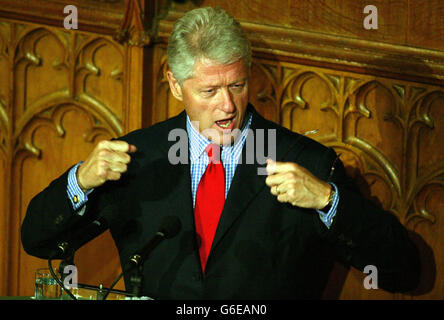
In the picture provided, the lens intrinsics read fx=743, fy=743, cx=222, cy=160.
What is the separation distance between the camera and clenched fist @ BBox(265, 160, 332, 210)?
2.89 metres

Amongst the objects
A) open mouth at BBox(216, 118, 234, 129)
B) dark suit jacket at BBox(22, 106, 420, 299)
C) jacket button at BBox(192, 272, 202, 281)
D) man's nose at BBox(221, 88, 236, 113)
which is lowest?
jacket button at BBox(192, 272, 202, 281)

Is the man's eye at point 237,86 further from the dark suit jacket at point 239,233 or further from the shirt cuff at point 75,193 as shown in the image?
the shirt cuff at point 75,193

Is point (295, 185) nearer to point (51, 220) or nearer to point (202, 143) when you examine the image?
point (202, 143)

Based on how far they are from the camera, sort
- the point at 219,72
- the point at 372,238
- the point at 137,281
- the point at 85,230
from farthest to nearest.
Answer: the point at 219,72 → the point at 372,238 → the point at 85,230 → the point at 137,281

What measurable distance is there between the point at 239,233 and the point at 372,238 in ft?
1.91

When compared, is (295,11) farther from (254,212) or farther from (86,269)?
(86,269)

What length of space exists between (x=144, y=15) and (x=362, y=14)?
3.88 ft

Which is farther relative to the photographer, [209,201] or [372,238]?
[209,201]

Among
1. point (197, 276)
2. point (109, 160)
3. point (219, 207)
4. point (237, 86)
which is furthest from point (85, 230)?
point (237, 86)

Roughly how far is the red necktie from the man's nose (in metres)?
0.24

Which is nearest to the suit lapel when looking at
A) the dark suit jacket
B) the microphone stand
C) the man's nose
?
the dark suit jacket

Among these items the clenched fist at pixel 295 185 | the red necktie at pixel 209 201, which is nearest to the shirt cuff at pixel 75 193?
the red necktie at pixel 209 201

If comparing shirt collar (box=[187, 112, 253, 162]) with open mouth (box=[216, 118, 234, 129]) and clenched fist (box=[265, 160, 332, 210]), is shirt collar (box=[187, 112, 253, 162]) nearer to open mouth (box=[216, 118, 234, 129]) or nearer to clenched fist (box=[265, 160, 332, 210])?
open mouth (box=[216, 118, 234, 129])

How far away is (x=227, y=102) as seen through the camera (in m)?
3.25
